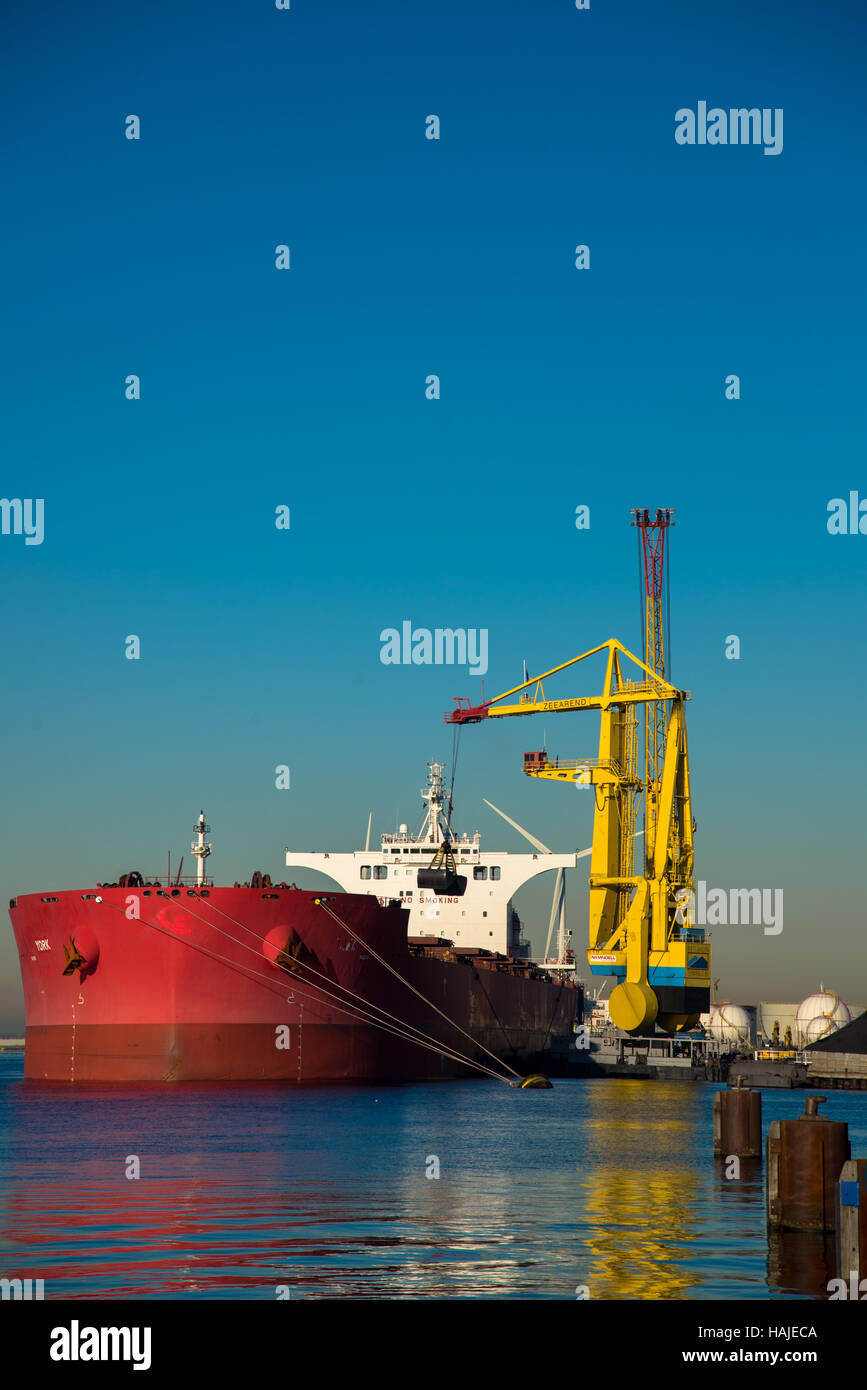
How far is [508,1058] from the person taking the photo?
55500mm

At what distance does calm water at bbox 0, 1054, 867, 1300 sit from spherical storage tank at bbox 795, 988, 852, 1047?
2056 inches

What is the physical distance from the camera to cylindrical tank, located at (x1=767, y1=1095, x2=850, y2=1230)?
1653cm

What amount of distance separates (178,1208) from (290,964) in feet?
62.5

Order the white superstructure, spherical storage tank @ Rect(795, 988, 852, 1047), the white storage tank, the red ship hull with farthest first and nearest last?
the white storage tank
spherical storage tank @ Rect(795, 988, 852, 1047)
the white superstructure
the red ship hull

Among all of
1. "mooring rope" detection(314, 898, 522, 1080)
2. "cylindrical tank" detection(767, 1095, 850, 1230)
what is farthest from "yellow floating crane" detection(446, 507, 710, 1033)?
"cylindrical tank" detection(767, 1095, 850, 1230)

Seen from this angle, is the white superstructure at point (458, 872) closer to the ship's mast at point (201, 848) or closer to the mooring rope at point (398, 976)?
the mooring rope at point (398, 976)

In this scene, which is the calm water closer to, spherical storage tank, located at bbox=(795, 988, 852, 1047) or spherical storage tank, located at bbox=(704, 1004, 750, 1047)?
spherical storage tank, located at bbox=(795, 988, 852, 1047)

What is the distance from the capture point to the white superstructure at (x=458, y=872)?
2415 inches

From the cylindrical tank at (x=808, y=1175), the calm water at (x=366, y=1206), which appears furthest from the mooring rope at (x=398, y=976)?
the cylindrical tank at (x=808, y=1175)

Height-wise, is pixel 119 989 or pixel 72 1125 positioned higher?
pixel 119 989
